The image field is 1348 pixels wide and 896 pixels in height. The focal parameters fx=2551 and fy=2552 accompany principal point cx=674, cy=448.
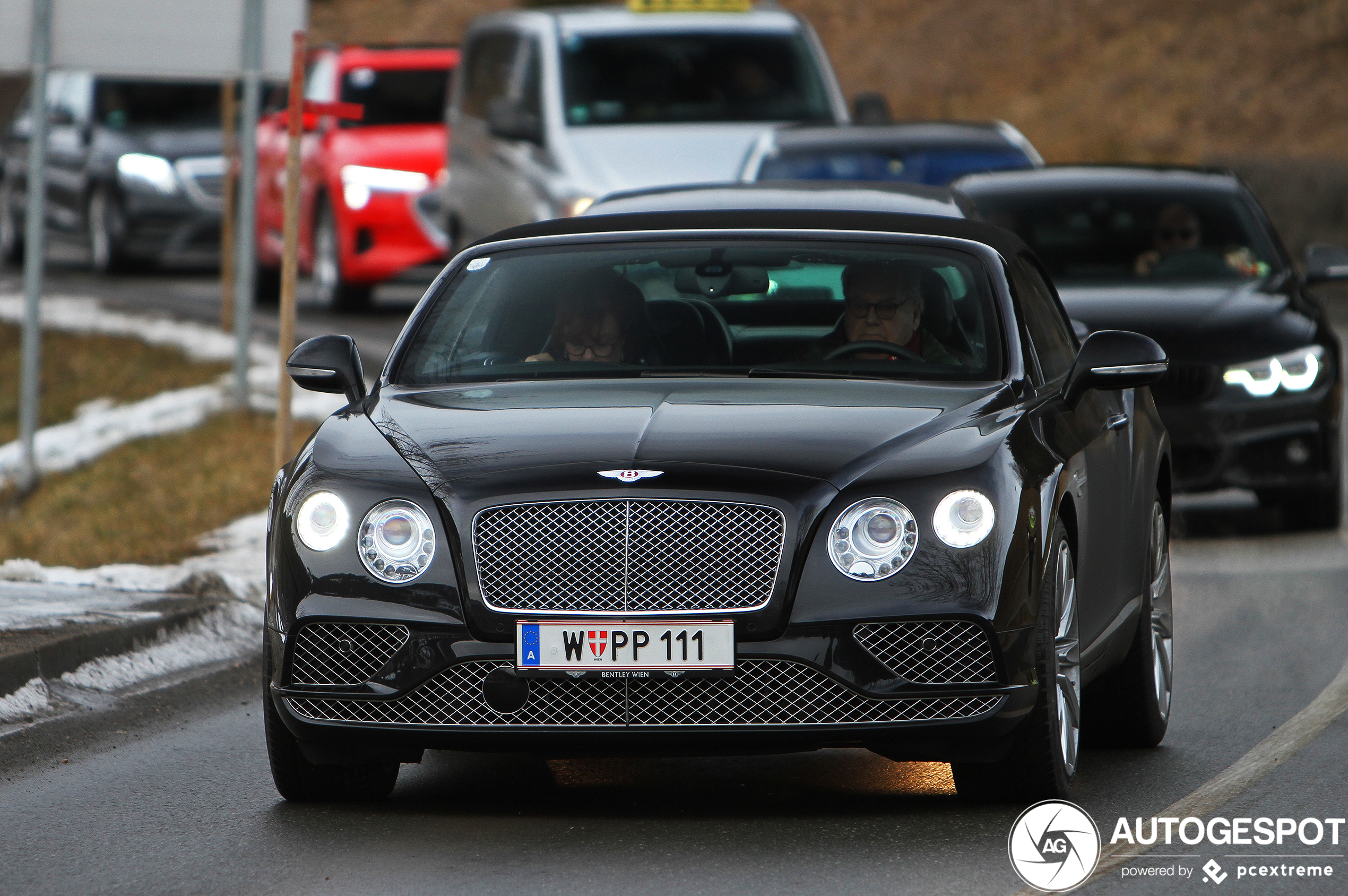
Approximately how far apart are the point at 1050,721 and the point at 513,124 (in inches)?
431

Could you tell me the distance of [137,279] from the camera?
25984 millimetres

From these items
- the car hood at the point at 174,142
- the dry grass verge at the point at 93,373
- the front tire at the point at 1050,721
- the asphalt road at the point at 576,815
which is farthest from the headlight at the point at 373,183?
the front tire at the point at 1050,721

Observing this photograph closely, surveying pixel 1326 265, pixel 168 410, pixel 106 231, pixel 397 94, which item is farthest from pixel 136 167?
pixel 1326 265

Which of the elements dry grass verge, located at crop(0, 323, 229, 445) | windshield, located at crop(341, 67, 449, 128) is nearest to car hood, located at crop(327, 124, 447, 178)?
windshield, located at crop(341, 67, 449, 128)

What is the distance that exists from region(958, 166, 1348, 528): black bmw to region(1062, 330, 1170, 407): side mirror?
4.50 metres

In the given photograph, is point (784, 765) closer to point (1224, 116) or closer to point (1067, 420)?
point (1067, 420)

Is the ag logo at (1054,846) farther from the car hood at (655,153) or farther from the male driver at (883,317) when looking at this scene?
the car hood at (655,153)

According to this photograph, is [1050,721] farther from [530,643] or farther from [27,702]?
[27,702]

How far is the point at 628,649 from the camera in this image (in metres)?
5.80

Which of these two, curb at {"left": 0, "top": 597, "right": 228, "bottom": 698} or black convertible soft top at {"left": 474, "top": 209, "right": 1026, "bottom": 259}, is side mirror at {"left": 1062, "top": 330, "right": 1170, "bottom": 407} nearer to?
black convertible soft top at {"left": 474, "top": 209, "right": 1026, "bottom": 259}

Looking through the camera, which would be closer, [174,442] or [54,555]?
[54,555]

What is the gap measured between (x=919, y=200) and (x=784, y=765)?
223cm

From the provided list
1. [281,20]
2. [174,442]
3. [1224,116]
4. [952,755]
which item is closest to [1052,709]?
[952,755]

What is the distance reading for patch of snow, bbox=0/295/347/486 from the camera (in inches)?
604
